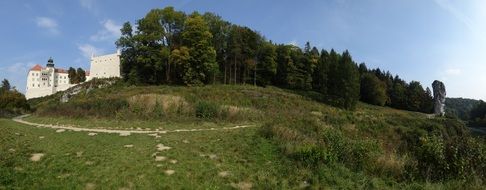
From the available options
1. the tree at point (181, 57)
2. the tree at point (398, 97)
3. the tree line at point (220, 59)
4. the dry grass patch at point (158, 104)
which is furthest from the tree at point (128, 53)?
the tree at point (398, 97)

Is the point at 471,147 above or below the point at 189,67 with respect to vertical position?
below

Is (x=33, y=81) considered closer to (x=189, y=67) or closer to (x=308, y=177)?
(x=189, y=67)

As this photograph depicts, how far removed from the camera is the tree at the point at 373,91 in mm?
80750

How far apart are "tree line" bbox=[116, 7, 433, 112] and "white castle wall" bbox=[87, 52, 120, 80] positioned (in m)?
13.0

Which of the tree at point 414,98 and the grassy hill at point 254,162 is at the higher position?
the tree at point 414,98

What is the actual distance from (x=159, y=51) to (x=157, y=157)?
40140 millimetres

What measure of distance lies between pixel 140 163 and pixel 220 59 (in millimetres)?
50307

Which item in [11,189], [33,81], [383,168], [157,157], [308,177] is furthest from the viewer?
[33,81]

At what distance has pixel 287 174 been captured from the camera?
37.6 feet

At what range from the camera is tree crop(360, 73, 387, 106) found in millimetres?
80750

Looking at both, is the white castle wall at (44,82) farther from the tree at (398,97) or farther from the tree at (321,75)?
the tree at (398,97)

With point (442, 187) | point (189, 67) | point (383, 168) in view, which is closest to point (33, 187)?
point (383, 168)

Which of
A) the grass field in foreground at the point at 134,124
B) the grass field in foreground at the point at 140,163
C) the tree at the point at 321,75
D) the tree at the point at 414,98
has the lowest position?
the grass field in foreground at the point at 140,163

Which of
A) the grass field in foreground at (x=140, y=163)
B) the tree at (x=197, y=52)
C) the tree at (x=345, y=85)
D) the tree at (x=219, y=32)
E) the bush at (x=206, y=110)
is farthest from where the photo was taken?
the tree at (x=219, y=32)
